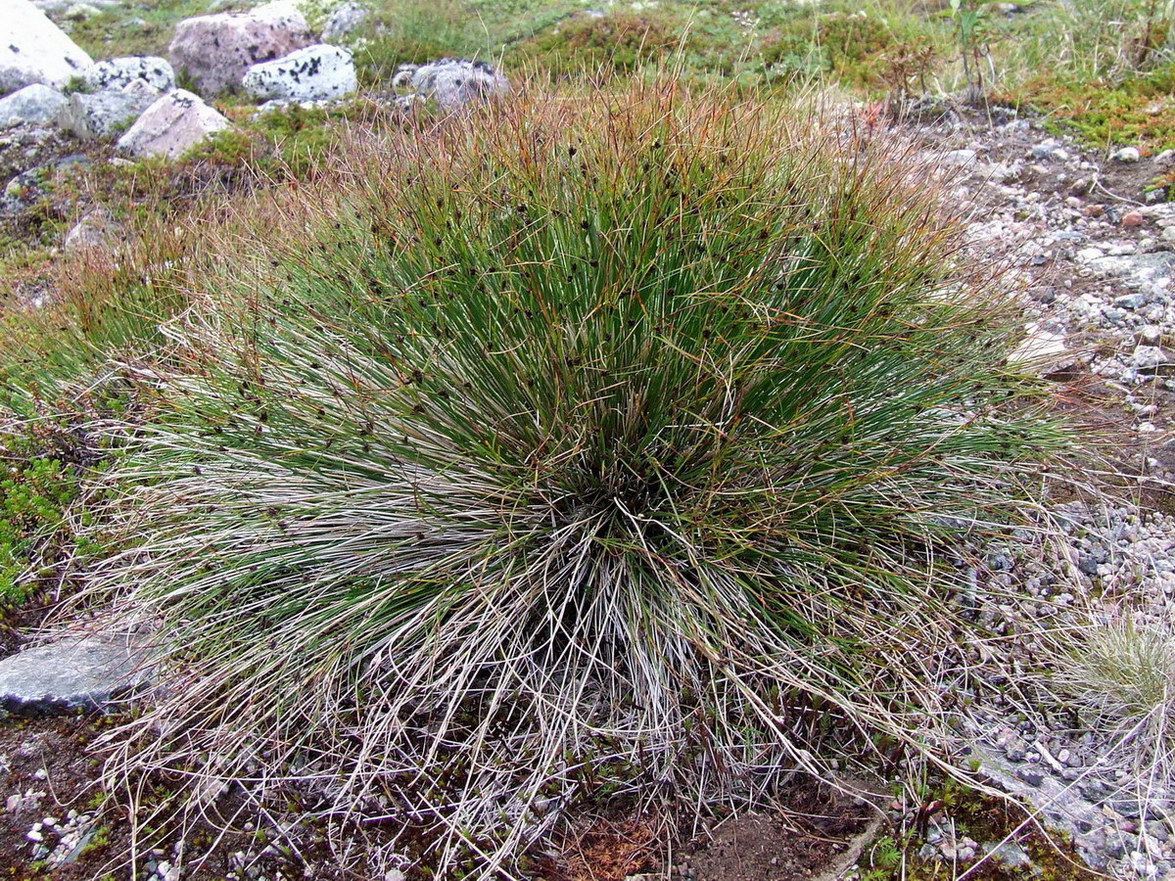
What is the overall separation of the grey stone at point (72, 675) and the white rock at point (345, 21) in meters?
11.7

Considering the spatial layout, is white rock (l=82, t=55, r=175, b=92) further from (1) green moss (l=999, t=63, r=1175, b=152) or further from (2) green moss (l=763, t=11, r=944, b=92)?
(1) green moss (l=999, t=63, r=1175, b=152)

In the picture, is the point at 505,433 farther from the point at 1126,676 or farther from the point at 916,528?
the point at 1126,676

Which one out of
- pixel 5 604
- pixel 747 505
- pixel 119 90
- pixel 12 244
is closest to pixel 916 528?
pixel 747 505

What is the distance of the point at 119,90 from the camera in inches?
367

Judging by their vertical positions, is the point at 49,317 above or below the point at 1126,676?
above

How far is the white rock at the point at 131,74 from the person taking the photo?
10.1 meters

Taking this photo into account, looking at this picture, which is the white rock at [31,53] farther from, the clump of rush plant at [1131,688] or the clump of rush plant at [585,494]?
the clump of rush plant at [1131,688]

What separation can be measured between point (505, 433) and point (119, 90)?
30.4ft

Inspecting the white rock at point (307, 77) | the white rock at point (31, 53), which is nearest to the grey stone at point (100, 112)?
the white rock at point (307, 77)

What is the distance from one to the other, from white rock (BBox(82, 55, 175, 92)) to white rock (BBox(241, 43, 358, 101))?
3.36ft

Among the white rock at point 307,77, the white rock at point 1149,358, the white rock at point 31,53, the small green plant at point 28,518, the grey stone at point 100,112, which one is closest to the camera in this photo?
the small green plant at point 28,518

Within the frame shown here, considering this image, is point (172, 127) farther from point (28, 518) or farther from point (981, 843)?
point (981, 843)

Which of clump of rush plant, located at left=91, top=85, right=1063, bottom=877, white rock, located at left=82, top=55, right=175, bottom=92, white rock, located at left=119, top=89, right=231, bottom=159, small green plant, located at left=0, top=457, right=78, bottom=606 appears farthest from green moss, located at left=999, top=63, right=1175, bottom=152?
white rock, located at left=82, top=55, right=175, bottom=92

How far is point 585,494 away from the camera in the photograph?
2.51 m
